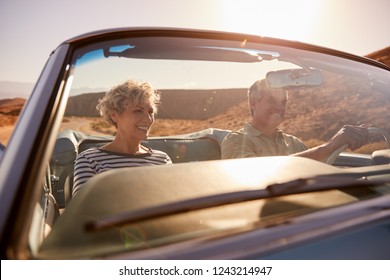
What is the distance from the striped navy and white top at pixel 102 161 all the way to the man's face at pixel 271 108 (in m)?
0.81

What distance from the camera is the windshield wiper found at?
105 cm

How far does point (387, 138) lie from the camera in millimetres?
2689

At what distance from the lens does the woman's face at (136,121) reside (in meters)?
3.16

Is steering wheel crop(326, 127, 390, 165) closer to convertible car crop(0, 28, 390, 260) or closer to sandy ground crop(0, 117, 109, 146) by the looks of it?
convertible car crop(0, 28, 390, 260)

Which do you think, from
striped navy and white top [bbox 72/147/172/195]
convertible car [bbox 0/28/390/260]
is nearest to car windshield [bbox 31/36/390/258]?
convertible car [bbox 0/28/390/260]

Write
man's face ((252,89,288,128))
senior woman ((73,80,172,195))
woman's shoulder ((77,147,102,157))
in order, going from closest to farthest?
woman's shoulder ((77,147,102,157)) < senior woman ((73,80,172,195)) < man's face ((252,89,288,128))

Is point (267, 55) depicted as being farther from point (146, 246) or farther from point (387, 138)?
point (146, 246)

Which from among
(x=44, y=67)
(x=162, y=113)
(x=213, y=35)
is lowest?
(x=162, y=113)

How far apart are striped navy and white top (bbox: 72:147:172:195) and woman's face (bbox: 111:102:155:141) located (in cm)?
16

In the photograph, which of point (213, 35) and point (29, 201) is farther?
point (213, 35)

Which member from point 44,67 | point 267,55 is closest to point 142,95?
point 267,55

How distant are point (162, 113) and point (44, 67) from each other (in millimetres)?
2256

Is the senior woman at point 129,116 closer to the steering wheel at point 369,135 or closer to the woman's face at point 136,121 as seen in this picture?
the woman's face at point 136,121

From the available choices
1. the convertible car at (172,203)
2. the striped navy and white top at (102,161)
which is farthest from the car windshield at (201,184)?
the striped navy and white top at (102,161)
